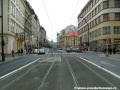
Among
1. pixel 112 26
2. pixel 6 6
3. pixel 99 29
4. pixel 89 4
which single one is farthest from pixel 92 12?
pixel 6 6

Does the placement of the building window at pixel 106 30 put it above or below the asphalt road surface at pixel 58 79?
above

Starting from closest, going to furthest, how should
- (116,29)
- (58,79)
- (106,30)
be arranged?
(58,79)
(116,29)
(106,30)

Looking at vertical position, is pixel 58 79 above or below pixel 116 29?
below

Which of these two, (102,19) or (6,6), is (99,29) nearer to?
(102,19)

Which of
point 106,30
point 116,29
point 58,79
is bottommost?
point 58,79

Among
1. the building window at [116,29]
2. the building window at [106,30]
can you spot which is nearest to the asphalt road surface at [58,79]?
the building window at [106,30]

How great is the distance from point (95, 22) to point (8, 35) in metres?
34.2

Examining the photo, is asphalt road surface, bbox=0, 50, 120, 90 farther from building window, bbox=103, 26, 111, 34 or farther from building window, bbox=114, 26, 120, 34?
building window, bbox=114, 26, 120, 34

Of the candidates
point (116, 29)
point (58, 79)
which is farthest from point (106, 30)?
point (58, 79)

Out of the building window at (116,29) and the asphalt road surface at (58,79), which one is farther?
the building window at (116,29)

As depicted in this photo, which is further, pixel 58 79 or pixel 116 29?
pixel 116 29

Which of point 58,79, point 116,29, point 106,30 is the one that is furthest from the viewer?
point 106,30

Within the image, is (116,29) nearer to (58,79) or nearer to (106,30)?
(106,30)

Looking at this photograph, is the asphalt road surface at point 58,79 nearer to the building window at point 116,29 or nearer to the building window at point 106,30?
the building window at point 106,30
